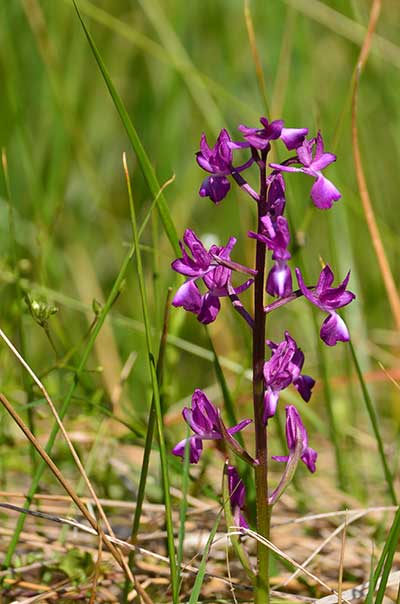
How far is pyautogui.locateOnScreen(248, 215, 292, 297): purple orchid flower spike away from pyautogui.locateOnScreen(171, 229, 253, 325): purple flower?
67 millimetres

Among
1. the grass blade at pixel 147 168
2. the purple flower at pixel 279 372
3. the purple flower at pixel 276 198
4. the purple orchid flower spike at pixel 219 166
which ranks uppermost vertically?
the grass blade at pixel 147 168

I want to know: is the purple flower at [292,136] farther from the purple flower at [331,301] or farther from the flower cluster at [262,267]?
the purple flower at [331,301]

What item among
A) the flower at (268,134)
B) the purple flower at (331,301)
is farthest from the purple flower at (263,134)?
the purple flower at (331,301)

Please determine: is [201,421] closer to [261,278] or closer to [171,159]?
[261,278]

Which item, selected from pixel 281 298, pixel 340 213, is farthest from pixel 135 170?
pixel 281 298

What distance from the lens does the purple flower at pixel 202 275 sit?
4.48 ft

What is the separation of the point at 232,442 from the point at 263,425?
0.06 m

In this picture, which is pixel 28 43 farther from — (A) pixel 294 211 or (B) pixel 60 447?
(B) pixel 60 447

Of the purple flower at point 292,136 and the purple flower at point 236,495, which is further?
the purple flower at point 236,495

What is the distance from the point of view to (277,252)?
1.30 m

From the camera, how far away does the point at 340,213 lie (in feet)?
10.4

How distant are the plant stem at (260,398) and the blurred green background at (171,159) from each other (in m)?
1.00

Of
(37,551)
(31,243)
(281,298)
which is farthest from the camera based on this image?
(31,243)

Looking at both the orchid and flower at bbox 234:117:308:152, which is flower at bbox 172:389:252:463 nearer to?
the orchid
